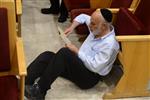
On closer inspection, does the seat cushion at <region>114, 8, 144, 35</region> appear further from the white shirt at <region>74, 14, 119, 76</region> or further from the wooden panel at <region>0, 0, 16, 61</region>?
the wooden panel at <region>0, 0, 16, 61</region>

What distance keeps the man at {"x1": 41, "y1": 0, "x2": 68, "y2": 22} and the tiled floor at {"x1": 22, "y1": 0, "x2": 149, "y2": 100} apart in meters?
0.07

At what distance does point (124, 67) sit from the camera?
2592 millimetres

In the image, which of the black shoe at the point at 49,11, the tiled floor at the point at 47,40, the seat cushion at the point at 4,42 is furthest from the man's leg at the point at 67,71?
the black shoe at the point at 49,11

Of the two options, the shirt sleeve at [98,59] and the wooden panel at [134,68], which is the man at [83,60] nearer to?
the shirt sleeve at [98,59]

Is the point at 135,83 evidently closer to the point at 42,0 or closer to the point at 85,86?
the point at 85,86

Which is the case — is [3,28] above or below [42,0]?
above

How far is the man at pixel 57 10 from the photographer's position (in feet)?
12.7

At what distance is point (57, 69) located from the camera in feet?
8.30

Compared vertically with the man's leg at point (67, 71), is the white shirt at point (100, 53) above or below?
above

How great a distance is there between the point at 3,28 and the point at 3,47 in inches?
5.0

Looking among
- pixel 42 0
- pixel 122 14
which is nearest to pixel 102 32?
pixel 122 14

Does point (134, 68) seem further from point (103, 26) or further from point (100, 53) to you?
point (103, 26)

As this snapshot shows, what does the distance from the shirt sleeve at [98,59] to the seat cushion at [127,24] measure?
29cm

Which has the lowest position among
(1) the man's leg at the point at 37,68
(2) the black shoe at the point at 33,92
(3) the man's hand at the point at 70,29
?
(2) the black shoe at the point at 33,92
